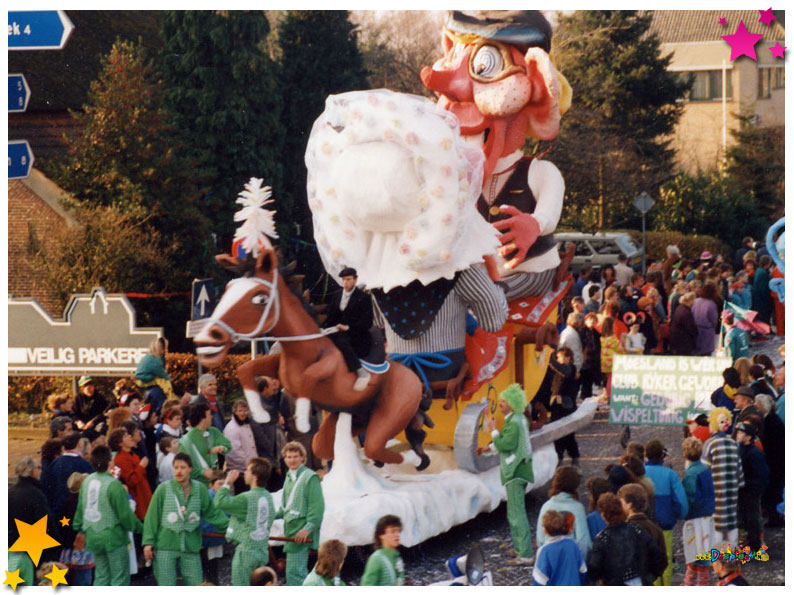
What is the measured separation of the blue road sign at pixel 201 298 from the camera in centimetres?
994

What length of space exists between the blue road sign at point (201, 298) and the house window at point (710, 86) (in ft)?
57.5

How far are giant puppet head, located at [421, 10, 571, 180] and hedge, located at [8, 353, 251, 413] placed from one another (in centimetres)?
384

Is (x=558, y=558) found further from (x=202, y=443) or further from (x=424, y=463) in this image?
(x=202, y=443)

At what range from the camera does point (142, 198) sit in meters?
13.2

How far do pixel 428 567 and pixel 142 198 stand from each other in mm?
6305

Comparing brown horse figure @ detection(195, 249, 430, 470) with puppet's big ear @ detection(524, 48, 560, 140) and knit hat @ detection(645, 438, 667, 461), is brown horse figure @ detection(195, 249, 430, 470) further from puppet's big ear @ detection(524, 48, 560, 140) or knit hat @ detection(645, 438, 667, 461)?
puppet's big ear @ detection(524, 48, 560, 140)

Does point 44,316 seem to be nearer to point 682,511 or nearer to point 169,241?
point 169,241

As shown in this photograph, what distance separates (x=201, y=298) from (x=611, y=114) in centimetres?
1418

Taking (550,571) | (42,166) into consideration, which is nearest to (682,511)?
(550,571)

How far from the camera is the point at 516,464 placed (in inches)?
324

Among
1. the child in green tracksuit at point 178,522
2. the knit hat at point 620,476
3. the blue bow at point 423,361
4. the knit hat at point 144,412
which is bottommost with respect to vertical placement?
the child in green tracksuit at point 178,522

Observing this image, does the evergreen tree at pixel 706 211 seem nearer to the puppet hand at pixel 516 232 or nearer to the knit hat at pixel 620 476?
the puppet hand at pixel 516 232

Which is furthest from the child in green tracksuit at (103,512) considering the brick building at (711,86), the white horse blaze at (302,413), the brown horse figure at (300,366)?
the brick building at (711,86)

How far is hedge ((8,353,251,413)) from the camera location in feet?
39.1
